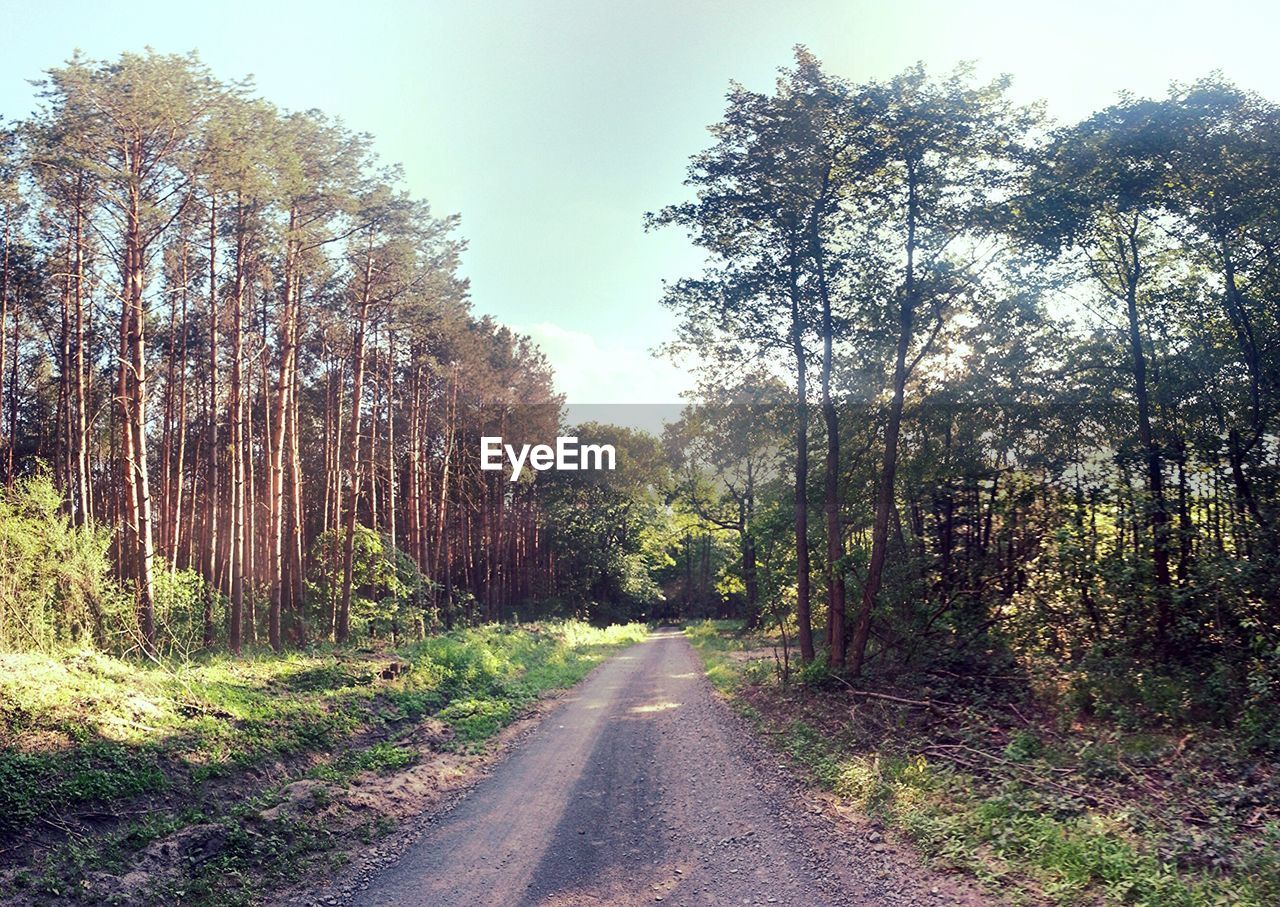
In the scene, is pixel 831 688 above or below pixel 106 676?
below

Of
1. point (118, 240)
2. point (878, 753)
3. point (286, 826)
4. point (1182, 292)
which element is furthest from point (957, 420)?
point (118, 240)

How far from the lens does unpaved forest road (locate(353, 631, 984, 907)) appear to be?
6.09 metres

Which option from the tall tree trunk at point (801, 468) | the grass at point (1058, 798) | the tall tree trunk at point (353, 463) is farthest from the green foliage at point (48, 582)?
the tall tree trunk at point (801, 468)

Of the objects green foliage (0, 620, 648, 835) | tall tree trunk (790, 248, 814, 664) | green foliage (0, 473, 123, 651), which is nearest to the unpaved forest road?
green foliage (0, 620, 648, 835)

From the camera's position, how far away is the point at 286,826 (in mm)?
7418

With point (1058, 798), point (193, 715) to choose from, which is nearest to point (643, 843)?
point (1058, 798)

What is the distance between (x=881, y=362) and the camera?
16766 millimetres

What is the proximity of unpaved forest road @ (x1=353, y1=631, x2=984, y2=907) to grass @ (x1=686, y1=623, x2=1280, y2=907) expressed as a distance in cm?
63

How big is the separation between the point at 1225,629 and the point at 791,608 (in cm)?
1171

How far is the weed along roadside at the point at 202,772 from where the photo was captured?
6359mm

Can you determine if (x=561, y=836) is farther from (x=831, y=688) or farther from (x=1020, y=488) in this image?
(x=1020, y=488)

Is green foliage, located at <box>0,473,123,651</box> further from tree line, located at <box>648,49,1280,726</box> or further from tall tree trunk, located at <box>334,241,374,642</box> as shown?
tree line, located at <box>648,49,1280,726</box>

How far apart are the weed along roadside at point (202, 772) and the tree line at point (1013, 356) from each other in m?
8.74

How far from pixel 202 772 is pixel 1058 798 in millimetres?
8610
